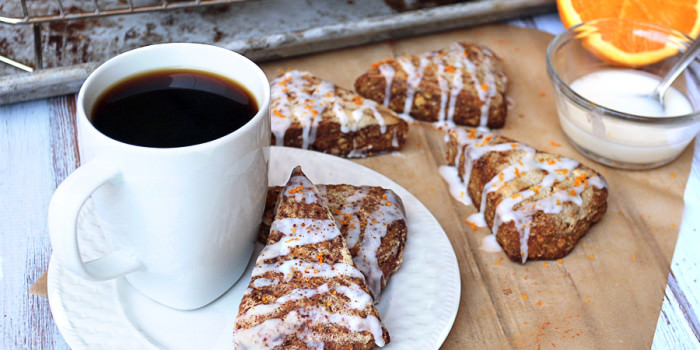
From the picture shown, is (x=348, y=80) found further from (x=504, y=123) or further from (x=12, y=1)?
(x=12, y=1)

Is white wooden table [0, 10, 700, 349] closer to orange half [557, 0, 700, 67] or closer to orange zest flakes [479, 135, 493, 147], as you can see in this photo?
orange half [557, 0, 700, 67]

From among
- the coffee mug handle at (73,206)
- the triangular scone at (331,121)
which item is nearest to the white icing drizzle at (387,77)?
the triangular scone at (331,121)

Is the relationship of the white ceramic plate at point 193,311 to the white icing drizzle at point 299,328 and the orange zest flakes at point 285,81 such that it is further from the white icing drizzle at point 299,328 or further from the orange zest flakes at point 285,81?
the orange zest flakes at point 285,81

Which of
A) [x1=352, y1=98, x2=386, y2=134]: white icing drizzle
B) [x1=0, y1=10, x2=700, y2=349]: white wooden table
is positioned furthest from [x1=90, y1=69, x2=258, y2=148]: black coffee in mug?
[x1=352, y1=98, x2=386, y2=134]: white icing drizzle

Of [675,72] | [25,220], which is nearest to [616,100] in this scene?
[675,72]

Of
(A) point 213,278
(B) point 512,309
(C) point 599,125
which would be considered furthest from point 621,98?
(A) point 213,278
